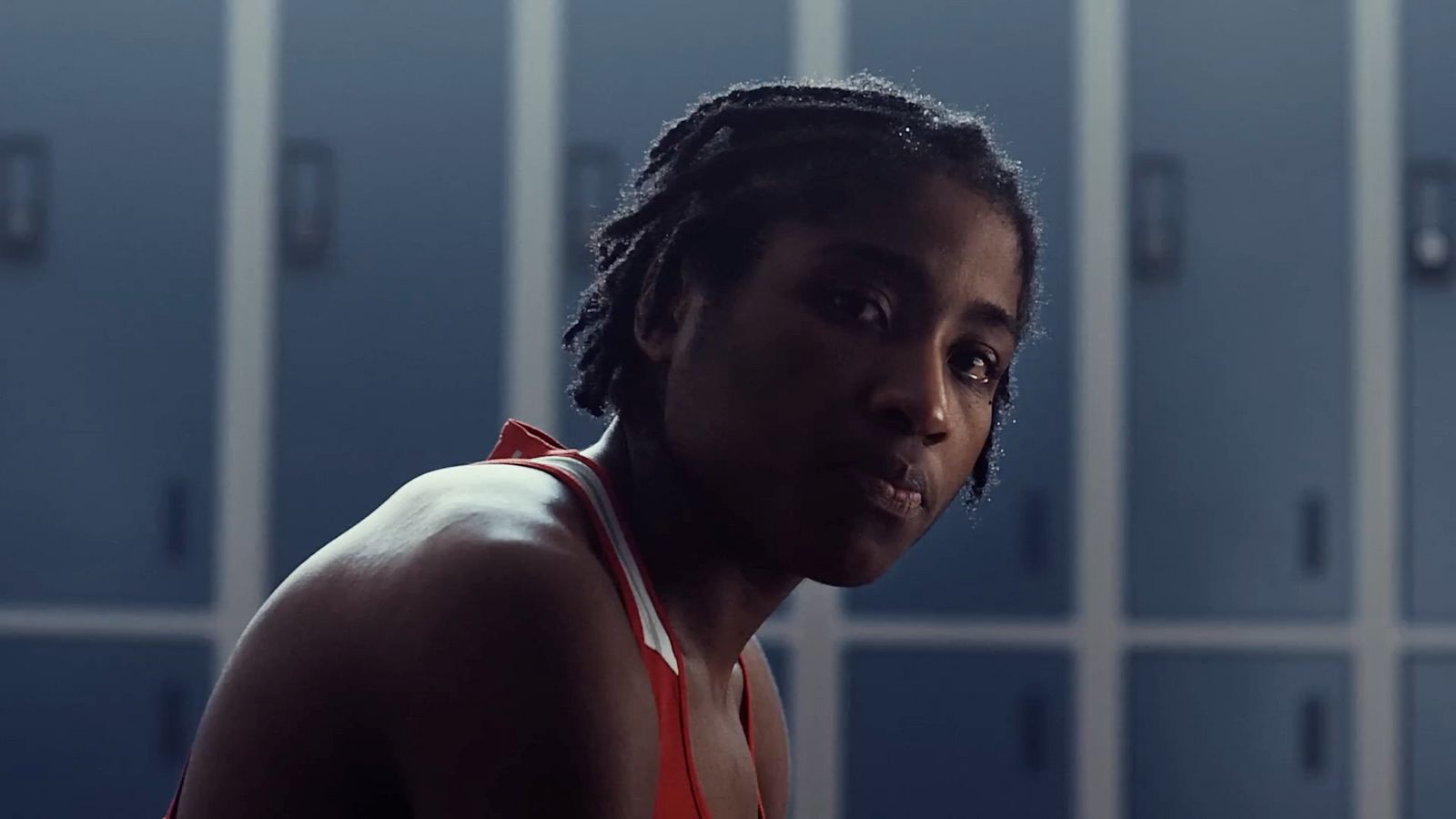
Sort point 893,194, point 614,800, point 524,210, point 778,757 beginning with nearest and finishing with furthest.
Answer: point 614,800 < point 893,194 < point 778,757 < point 524,210

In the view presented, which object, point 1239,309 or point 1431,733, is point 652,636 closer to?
point 1239,309

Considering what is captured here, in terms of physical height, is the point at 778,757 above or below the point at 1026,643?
above

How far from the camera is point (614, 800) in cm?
54

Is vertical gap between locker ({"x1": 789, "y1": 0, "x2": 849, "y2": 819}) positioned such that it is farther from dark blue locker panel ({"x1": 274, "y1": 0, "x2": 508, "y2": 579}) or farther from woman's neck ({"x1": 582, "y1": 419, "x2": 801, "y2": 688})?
woman's neck ({"x1": 582, "y1": 419, "x2": 801, "y2": 688})

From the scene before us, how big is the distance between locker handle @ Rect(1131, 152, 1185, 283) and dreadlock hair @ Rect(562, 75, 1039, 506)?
1.57 meters

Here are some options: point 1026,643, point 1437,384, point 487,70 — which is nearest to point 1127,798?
point 1026,643

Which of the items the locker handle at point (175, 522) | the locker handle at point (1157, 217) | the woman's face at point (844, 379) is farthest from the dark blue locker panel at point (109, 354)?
the woman's face at point (844, 379)

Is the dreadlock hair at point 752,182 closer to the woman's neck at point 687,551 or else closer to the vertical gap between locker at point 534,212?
the woman's neck at point 687,551

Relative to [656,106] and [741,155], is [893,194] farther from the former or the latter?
[656,106]

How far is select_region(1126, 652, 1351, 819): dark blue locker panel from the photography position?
2.22 meters

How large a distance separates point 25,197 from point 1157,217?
5.53ft

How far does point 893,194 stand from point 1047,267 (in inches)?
64.3

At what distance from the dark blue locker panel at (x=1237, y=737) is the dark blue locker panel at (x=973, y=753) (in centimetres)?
11

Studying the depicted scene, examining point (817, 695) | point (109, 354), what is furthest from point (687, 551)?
point (109, 354)
